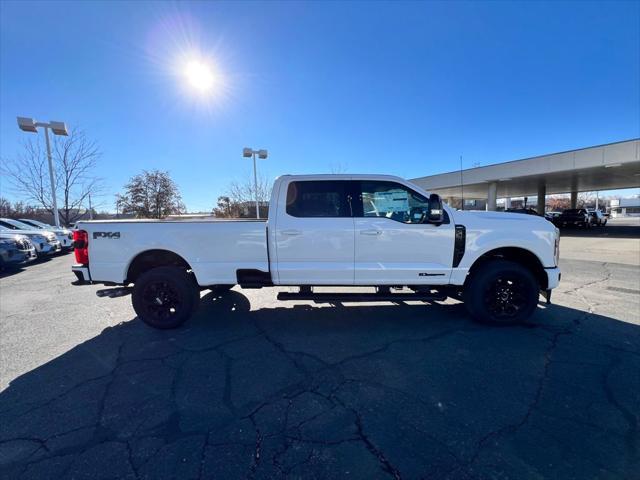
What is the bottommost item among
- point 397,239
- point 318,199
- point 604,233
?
point 604,233

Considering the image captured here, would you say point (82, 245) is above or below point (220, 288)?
above

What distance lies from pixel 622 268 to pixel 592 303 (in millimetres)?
4875

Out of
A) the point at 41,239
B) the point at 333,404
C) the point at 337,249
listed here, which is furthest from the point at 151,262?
the point at 41,239

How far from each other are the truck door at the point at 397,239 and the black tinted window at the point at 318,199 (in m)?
0.24

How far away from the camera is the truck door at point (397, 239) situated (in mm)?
4062

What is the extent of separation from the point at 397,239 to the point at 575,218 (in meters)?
30.7

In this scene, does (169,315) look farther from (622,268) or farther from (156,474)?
(622,268)

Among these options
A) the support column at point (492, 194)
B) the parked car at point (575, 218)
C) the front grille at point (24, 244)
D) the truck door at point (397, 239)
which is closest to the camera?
the truck door at point (397, 239)

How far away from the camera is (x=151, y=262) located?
446cm

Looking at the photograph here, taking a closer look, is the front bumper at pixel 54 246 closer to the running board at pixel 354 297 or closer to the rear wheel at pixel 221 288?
the rear wheel at pixel 221 288

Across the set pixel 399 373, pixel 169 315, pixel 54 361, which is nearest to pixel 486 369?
pixel 399 373

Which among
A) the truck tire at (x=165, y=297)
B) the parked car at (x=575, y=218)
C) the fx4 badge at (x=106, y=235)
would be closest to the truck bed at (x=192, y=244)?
the fx4 badge at (x=106, y=235)

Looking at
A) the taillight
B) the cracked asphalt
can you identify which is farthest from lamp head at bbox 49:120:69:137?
the taillight

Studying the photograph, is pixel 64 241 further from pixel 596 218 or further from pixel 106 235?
pixel 596 218
